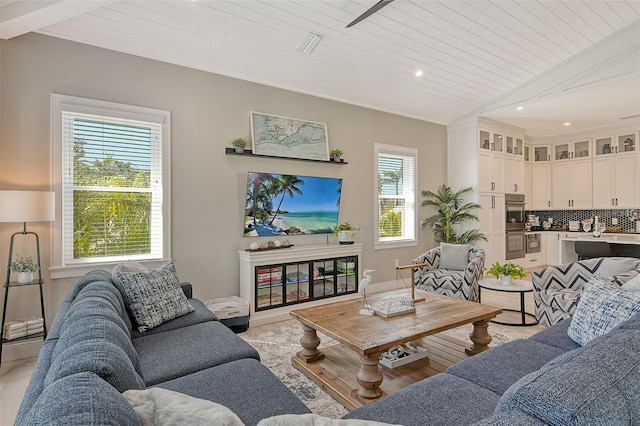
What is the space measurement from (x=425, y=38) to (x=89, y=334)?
14.1 feet

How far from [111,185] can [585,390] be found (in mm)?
3876

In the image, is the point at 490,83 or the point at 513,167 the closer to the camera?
the point at 490,83

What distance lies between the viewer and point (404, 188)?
5.87 meters

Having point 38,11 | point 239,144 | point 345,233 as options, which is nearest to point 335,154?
point 345,233

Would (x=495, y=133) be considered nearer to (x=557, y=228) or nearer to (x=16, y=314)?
(x=557, y=228)

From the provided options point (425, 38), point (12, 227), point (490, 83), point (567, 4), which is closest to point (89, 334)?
point (12, 227)

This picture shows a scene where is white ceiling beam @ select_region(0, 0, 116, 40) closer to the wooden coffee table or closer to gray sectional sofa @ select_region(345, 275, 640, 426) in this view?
the wooden coffee table

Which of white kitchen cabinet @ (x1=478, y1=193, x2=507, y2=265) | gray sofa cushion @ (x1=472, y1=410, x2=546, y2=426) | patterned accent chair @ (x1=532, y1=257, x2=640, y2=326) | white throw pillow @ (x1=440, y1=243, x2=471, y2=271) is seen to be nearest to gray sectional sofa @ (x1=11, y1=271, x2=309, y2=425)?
gray sofa cushion @ (x1=472, y1=410, x2=546, y2=426)

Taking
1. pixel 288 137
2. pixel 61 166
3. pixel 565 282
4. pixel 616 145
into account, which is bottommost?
pixel 565 282

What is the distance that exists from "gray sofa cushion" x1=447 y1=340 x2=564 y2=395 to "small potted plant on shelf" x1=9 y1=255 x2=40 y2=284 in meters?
3.36

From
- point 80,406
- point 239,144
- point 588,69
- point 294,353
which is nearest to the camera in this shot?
point 80,406

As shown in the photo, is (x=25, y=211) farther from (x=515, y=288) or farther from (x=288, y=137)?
(x=515, y=288)

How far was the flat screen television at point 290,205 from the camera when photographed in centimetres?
418

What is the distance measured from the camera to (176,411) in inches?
33.3
